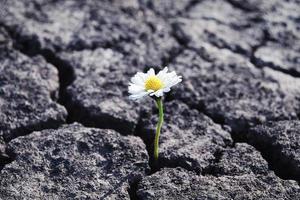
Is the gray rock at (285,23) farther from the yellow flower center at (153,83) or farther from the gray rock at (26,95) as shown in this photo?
the gray rock at (26,95)

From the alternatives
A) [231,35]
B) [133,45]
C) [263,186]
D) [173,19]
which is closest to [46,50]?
[133,45]

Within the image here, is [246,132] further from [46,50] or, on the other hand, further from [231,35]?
[46,50]

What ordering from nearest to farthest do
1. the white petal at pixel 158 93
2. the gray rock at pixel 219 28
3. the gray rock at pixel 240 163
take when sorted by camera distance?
the white petal at pixel 158 93 → the gray rock at pixel 240 163 → the gray rock at pixel 219 28

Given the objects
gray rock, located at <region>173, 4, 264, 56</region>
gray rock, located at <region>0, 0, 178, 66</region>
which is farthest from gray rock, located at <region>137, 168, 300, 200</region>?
gray rock, located at <region>173, 4, 264, 56</region>

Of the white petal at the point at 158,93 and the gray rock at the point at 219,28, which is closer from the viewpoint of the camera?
the white petal at the point at 158,93

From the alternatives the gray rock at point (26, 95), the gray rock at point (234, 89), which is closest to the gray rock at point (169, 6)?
Result: the gray rock at point (234, 89)

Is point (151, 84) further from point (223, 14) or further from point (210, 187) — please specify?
point (223, 14)

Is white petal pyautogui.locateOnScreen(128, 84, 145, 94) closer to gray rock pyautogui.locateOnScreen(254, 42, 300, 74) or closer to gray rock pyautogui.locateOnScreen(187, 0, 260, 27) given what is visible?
gray rock pyautogui.locateOnScreen(254, 42, 300, 74)
